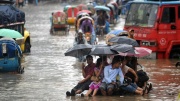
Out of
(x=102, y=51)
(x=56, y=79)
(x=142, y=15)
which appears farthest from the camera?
(x=142, y=15)

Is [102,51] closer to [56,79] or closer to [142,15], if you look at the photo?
[56,79]

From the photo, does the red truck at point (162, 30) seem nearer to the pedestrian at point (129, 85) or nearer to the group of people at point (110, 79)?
the group of people at point (110, 79)

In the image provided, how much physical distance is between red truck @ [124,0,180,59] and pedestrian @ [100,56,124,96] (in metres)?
8.04

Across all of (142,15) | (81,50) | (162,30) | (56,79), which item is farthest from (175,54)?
(81,50)

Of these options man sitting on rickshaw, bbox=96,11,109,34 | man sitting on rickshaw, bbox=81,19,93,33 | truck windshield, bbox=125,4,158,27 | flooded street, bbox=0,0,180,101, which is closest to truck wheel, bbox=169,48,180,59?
flooded street, bbox=0,0,180,101

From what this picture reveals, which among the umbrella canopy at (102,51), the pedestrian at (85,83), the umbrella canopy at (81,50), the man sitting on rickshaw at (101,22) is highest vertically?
the umbrella canopy at (102,51)

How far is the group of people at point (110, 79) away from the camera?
15008mm

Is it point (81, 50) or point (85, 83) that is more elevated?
point (81, 50)

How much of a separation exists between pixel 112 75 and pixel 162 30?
8.26 metres

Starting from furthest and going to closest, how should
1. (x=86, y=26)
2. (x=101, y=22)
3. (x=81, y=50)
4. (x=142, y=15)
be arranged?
(x=101, y=22) → (x=86, y=26) → (x=142, y=15) → (x=81, y=50)

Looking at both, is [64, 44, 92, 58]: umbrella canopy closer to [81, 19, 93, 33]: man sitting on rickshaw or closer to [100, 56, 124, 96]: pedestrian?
[100, 56, 124, 96]: pedestrian

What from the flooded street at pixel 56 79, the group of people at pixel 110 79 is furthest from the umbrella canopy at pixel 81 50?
the flooded street at pixel 56 79

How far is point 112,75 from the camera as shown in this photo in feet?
49.2

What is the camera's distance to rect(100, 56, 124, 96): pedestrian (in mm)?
14984
